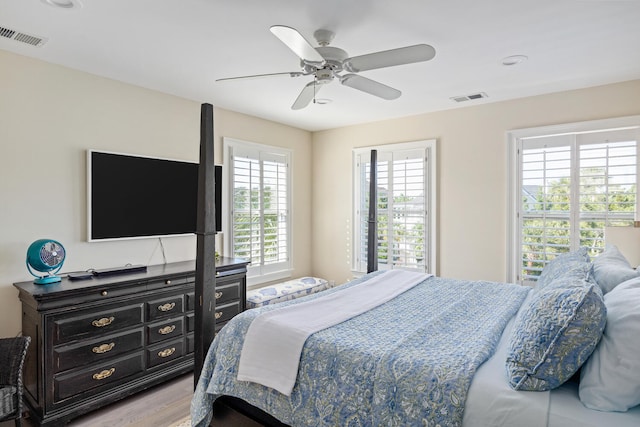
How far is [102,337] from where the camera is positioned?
8.80ft

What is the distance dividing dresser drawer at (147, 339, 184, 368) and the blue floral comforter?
1.10m

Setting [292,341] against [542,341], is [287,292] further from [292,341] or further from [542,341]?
[542,341]

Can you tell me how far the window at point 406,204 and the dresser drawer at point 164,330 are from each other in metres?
2.66

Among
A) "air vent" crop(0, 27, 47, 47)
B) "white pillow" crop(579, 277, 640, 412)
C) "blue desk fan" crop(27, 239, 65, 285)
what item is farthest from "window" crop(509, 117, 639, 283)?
"air vent" crop(0, 27, 47, 47)

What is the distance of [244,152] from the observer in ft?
14.8

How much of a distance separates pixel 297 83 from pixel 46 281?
2576 mm

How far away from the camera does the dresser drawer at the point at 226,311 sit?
11.6 feet

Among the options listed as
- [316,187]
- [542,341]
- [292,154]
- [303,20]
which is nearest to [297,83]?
[303,20]

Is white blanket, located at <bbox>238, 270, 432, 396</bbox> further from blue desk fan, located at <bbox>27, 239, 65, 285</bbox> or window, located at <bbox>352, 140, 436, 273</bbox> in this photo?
window, located at <bbox>352, 140, 436, 273</bbox>

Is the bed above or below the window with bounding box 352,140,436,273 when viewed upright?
below

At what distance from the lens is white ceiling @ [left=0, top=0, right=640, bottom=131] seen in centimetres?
215

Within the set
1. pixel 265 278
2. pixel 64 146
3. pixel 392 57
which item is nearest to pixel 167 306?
pixel 64 146

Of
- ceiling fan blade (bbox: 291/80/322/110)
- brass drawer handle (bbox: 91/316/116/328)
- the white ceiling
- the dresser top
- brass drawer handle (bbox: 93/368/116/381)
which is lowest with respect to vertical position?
brass drawer handle (bbox: 93/368/116/381)

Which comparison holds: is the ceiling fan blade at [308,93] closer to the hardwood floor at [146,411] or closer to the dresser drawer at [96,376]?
the dresser drawer at [96,376]
